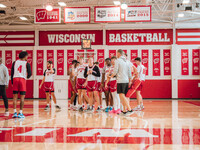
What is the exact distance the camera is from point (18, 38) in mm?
16953

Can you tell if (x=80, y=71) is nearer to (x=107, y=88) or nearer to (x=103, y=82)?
(x=103, y=82)

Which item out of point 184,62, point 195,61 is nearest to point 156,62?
point 184,62

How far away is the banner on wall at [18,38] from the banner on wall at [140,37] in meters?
4.69

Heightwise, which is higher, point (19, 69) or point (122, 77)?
point (19, 69)

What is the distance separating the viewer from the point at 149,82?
16.3 meters

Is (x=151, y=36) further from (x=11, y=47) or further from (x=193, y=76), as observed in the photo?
(x=11, y=47)

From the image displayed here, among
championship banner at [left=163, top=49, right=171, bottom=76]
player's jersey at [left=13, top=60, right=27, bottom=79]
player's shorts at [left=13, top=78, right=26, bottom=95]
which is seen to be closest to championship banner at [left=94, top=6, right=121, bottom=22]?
player's jersey at [left=13, top=60, right=27, bottom=79]

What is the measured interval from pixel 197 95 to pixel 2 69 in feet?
38.8

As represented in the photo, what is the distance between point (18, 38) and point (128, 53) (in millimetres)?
6740

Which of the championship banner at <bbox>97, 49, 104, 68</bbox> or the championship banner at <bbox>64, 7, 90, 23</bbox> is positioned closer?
the championship banner at <bbox>64, 7, 90, 23</bbox>

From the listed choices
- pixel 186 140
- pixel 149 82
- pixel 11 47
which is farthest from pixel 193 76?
pixel 186 140

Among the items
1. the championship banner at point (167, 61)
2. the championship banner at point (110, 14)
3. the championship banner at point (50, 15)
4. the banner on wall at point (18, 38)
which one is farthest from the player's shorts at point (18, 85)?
the championship banner at point (167, 61)

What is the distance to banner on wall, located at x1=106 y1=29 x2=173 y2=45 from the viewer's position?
16.4 m

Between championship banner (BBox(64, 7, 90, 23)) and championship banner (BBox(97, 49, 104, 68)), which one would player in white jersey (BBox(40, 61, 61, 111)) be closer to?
championship banner (BBox(64, 7, 90, 23))
